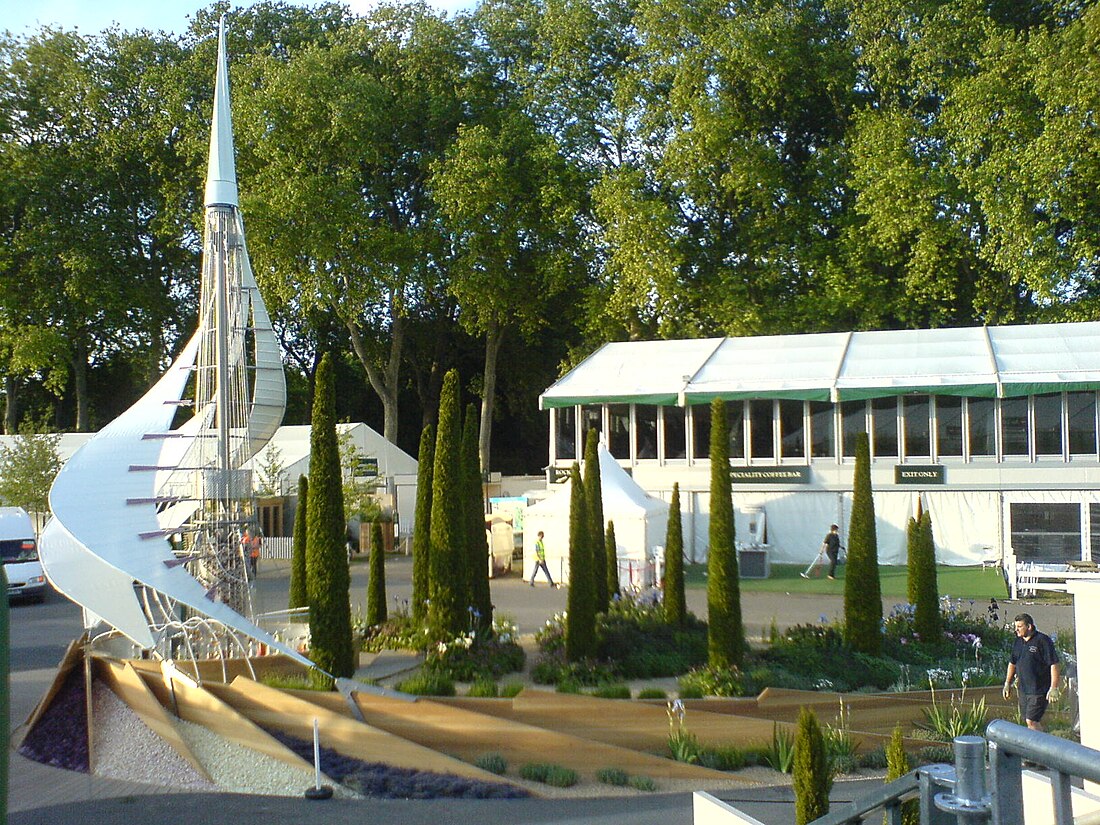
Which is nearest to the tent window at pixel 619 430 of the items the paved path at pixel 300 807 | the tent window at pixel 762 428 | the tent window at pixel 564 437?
the tent window at pixel 564 437

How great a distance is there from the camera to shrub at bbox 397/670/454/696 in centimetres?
1289

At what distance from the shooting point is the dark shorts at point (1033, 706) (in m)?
10.8

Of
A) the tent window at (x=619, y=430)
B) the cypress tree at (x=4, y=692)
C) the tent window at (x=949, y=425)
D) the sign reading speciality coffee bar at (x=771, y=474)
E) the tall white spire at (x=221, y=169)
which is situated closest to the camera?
the cypress tree at (x=4, y=692)

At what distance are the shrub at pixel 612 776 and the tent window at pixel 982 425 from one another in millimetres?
20231

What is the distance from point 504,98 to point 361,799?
124 ft

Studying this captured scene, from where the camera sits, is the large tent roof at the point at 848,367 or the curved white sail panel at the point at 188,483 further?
the large tent roof at the point at 848,367

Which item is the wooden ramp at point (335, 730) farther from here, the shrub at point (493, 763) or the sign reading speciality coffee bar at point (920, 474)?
the sign reading speciality coffee bar at point (920, 474)

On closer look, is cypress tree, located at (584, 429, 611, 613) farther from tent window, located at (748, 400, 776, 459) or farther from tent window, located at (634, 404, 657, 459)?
tent window, located at (634, 404, 657, 459)

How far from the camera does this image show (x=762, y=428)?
1175 inches

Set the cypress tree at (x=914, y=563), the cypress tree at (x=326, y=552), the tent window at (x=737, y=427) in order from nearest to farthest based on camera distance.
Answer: the cypress tree at (x=326, y=552), the cypress tree at (x=914, y=563), the tent window at (x=737, y=427)

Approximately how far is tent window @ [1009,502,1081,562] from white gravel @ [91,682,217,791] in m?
21.8

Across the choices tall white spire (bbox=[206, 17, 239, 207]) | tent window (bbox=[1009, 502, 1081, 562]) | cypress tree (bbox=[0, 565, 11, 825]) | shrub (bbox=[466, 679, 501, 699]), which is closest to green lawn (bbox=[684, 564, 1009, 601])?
tent window (bbox=[1009, 502, 1081, 562])

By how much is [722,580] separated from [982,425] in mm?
17539

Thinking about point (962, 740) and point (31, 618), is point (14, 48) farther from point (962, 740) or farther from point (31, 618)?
point (962, 740)
